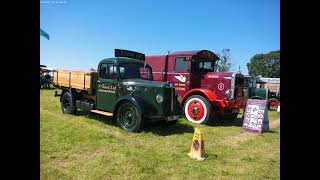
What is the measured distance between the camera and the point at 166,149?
6977mm

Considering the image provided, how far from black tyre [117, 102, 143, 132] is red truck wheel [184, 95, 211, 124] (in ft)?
10.4

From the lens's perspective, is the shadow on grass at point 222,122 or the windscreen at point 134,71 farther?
the shadow on grass at point 222,122

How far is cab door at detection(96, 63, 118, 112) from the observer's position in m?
9.78

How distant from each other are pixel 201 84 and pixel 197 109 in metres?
1.49

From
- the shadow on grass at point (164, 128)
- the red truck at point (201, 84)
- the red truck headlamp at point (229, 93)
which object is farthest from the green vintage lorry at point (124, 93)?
the red truck headlamp at point (229, 93)

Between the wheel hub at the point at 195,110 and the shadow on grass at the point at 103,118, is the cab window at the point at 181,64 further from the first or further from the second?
the shadow on grass at the point at 103,118

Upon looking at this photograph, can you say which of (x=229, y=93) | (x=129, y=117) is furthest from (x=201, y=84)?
(x=129, y=117)

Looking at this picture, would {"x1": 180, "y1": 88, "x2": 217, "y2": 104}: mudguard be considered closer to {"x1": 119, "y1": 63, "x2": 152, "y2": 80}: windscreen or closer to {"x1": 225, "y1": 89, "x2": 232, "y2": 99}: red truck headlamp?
{"x1": 225, "y1": 89, "x2": 232, "y2": 99}: red truck headlamp

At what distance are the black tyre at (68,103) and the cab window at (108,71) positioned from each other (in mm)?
2000

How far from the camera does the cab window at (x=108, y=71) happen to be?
32.4ft

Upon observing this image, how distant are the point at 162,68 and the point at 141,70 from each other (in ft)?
10.1

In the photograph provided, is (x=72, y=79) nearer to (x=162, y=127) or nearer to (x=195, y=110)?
(x=162, y=127)
